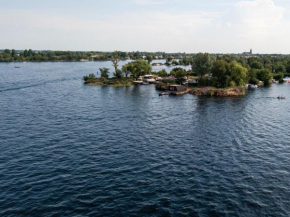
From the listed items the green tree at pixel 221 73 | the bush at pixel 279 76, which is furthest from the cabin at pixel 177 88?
the bush at pixel 279 76

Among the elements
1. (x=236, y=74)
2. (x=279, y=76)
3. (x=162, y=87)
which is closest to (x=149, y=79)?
(x=162, y=87)

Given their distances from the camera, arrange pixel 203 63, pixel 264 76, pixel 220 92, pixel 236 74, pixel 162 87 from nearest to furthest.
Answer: pixel 220 92 → pixel 236 74 → pixel 162 87 → pixel 203 63 → pixel 264 76

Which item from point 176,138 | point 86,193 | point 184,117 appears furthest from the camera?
point 184,117

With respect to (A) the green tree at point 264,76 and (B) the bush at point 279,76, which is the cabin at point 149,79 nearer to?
(A) the green tree at point 264,76

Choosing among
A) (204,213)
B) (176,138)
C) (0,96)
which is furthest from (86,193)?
(0,96)

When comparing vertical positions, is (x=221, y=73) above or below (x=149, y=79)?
above

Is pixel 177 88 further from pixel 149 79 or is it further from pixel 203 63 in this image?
pixel 149 79

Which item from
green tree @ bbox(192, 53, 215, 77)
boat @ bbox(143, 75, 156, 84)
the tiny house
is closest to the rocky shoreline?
the tiny house

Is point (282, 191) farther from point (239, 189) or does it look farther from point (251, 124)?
point (251, 124)
